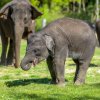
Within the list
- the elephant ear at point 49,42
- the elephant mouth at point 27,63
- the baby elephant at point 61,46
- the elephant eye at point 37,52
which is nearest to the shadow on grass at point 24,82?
the baby elephant at point 61,46

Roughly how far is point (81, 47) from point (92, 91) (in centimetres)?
137

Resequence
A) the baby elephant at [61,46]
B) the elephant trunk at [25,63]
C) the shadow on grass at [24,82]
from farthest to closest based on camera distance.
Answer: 1. the shadow on grass at [24,82]
2. the baby elephant at [61,46]
3. the elephant trunk at [25,63]

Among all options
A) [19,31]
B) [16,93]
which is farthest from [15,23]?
[16,93]

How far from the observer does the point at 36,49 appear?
36.0 feet

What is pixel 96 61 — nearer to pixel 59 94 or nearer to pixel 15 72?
pixel 15 72

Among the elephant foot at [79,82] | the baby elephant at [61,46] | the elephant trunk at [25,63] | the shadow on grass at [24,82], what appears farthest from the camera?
the shadow on grass at [24,82]

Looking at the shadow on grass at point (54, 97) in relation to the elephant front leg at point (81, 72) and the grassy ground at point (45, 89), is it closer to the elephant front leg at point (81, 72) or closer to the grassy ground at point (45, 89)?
the grassy ground at point (45, 89)

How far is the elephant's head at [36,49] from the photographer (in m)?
10.9

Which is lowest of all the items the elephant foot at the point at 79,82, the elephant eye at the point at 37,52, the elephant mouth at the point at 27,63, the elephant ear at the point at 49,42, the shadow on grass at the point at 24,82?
the shadow on grass at the point at 24,82

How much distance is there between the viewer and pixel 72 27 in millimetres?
11500

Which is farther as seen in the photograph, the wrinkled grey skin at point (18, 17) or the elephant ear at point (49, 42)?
the wrinkled grey skin at point (18, 17)

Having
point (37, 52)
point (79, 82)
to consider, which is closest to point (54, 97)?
point (37, 52)

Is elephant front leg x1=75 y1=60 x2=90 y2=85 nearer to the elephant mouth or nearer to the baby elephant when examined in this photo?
the baby elephant

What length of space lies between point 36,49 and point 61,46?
0.59 m
